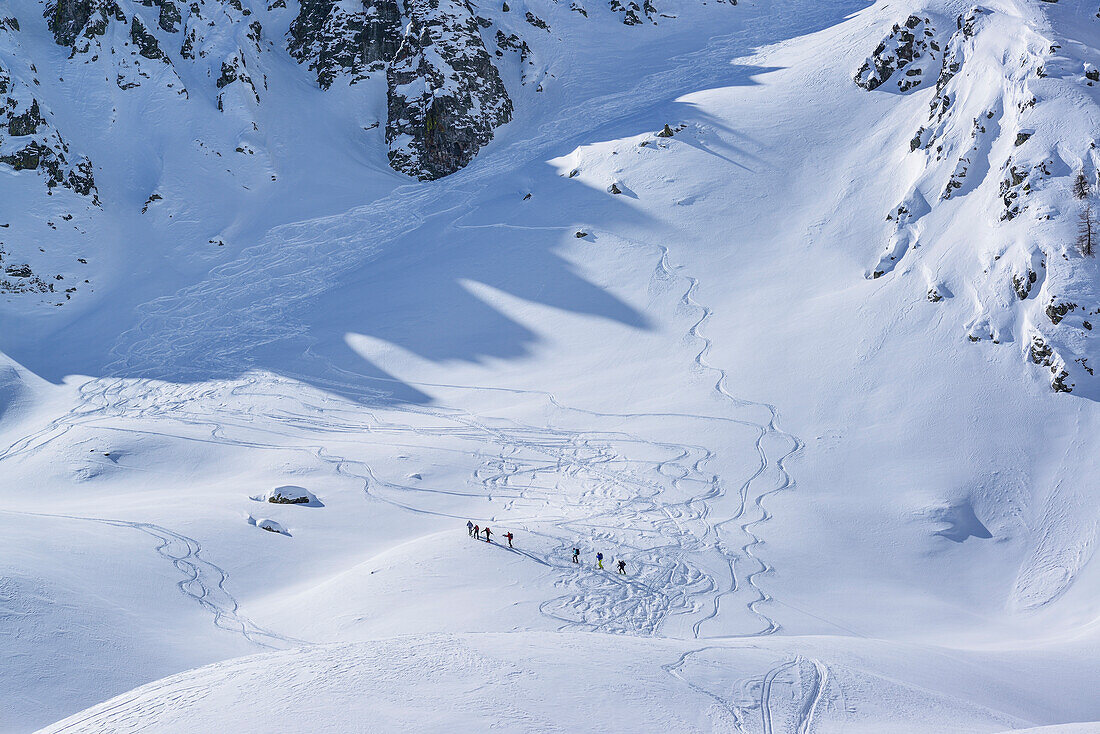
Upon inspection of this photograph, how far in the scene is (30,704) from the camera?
56.5ft

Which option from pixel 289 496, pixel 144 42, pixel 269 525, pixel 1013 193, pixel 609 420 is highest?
pixel 144 42

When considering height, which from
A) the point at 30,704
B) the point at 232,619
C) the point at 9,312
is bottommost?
the point at 30,704

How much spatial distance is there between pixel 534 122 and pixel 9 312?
36.0 meters

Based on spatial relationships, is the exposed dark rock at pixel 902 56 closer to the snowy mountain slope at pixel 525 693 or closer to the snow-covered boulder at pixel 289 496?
the snowy mountain slope at pixel 525 693

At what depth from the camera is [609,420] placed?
34.4m

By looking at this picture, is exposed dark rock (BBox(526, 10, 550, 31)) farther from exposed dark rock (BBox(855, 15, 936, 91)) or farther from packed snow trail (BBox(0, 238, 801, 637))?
packed snow trail (BBox(0, 238, 801, 637))

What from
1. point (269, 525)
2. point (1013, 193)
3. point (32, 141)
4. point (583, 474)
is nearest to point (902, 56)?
point (1013, 193)

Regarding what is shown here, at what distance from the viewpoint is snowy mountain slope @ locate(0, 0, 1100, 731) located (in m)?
18.8

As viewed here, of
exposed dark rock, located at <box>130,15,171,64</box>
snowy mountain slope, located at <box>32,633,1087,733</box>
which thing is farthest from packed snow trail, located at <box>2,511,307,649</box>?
exposed dark rock, located at <box>130,15,171,64</box>

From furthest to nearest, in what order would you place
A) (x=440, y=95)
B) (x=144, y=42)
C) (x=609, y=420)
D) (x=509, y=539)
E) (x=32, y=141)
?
Answer: 1. (x=440, y=95)
2. (x=144, y=42)
3. (x=32, y=141)
4. (x=609, y=420)
5. (x=509, y=539)

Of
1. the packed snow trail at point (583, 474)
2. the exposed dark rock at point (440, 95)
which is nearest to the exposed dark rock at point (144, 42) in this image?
the exposed dark rock at point (440, 95)

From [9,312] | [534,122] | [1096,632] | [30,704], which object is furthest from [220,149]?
[1096,632]

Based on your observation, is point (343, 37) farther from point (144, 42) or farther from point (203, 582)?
point (203, 582)

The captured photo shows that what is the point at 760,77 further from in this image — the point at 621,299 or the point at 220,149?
the point at 220,149
